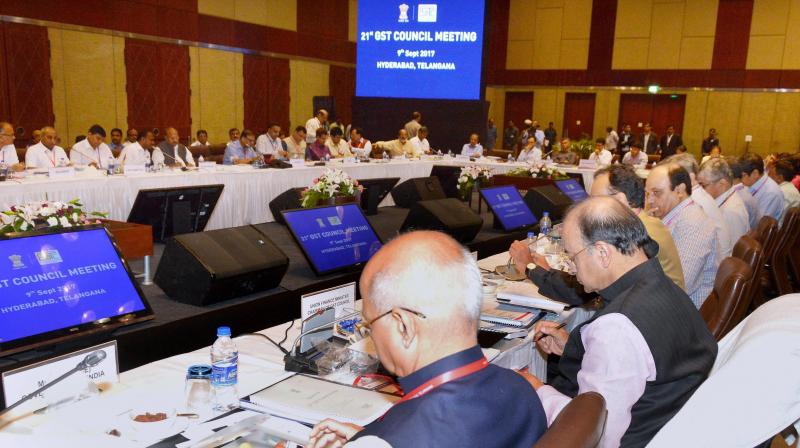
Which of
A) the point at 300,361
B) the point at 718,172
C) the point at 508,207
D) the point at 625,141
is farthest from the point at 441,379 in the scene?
the point at 625,141

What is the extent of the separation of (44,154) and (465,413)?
24.5 ft

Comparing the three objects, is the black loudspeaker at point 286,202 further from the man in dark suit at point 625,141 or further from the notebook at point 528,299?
the man in dark suit at point 625,141

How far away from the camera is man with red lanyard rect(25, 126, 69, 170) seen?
7.12 m

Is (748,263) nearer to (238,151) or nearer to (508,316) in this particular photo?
(508,316)

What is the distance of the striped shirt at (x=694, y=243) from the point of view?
3168mm

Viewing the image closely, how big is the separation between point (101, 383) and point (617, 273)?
59.0 inches

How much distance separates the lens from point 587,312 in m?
2.90

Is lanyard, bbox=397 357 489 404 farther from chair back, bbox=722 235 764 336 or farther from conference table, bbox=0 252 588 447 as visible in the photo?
chair back, bbox=722 235 764 336

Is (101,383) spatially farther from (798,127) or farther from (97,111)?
(798,127)

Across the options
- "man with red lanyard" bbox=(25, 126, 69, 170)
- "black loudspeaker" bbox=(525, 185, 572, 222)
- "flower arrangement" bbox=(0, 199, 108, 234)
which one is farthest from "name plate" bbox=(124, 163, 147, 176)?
"black loudspeaker" bbox=(525, 185, 572, 222)

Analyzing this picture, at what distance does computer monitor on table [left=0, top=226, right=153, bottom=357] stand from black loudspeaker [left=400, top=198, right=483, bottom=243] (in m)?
2.36

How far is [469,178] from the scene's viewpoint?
7172mm

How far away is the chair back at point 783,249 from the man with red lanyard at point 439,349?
419 cm

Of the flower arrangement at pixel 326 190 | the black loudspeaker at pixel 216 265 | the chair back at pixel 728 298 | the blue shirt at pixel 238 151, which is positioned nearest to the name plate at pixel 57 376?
the black loudspeaker at pixel 216 265
